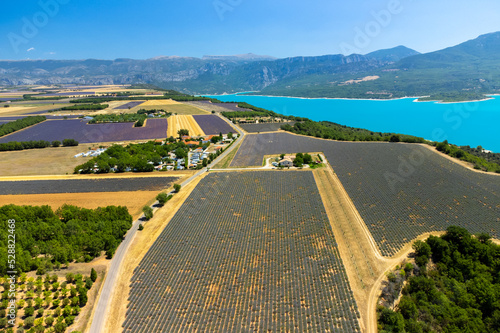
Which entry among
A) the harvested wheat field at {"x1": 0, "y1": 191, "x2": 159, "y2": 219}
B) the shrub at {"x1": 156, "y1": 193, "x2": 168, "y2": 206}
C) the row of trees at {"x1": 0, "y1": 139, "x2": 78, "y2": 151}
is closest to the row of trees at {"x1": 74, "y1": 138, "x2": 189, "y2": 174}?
the harvested wheat field at {"x1": 0, "y1": 191, "x2": 159, "y2": 219}

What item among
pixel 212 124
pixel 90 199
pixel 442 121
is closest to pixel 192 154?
pixel 90 199

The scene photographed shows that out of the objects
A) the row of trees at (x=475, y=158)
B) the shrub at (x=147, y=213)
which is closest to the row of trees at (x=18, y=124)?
the shrub at (x=147, y=213)

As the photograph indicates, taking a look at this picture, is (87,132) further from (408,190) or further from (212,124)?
(408,190)

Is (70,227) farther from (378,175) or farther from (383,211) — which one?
(378,175)

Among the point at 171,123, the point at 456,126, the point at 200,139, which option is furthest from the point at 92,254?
the point at 456,126

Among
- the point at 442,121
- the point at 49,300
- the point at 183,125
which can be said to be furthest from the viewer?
the point at 442,121

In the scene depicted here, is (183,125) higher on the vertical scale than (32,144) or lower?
higher

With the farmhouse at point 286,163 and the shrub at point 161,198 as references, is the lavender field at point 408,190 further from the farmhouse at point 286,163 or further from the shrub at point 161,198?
the shrub at point 161,198
